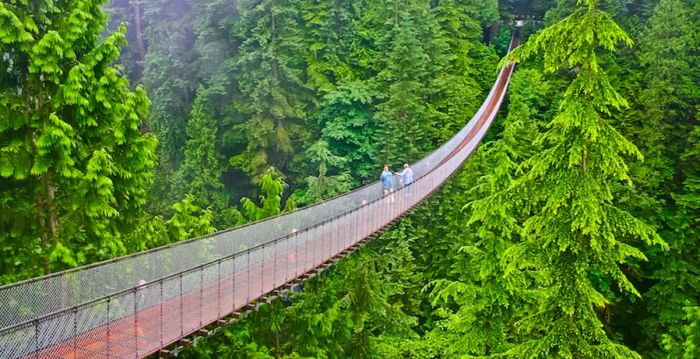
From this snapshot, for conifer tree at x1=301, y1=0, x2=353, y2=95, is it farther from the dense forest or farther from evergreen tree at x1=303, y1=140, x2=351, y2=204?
evergreen tree at x1=303, y1=140, x2=351, y2=204

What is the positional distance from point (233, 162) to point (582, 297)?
17458 mm

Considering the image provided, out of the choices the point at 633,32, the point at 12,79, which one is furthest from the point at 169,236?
the point at 633,32

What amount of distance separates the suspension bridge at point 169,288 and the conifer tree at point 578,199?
131 inches

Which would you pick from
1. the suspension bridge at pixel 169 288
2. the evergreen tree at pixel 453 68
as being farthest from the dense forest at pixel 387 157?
the suspension bridge at pixel 169 288

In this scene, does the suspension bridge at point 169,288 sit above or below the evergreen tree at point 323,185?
above

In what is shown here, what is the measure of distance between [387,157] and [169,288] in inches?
560

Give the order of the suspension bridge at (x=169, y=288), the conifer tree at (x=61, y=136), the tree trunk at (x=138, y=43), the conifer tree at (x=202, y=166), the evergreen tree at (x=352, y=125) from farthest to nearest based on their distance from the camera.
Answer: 1. the tree trunk at (x=138, y=43)
2. the evergreen tree at (x=352, y=125)
3. the conifer tree at (x=202, y=166)
4. the conifer tree at (x=61, y=136)
5. the suspension bridge at (x=169, y=288)

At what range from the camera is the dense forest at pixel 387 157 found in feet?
19.5

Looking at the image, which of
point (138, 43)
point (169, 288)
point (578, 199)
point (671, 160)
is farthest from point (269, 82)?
point (578, 199)

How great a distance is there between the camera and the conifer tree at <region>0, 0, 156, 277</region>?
789 centimetres

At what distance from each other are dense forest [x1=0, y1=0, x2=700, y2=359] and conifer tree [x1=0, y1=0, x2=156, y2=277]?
28 mm

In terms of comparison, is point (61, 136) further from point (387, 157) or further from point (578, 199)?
point (387, 157)

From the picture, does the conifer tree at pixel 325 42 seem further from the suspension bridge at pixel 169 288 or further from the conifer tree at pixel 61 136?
the conifer tree at pixel 61 136

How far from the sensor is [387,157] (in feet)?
67.8
